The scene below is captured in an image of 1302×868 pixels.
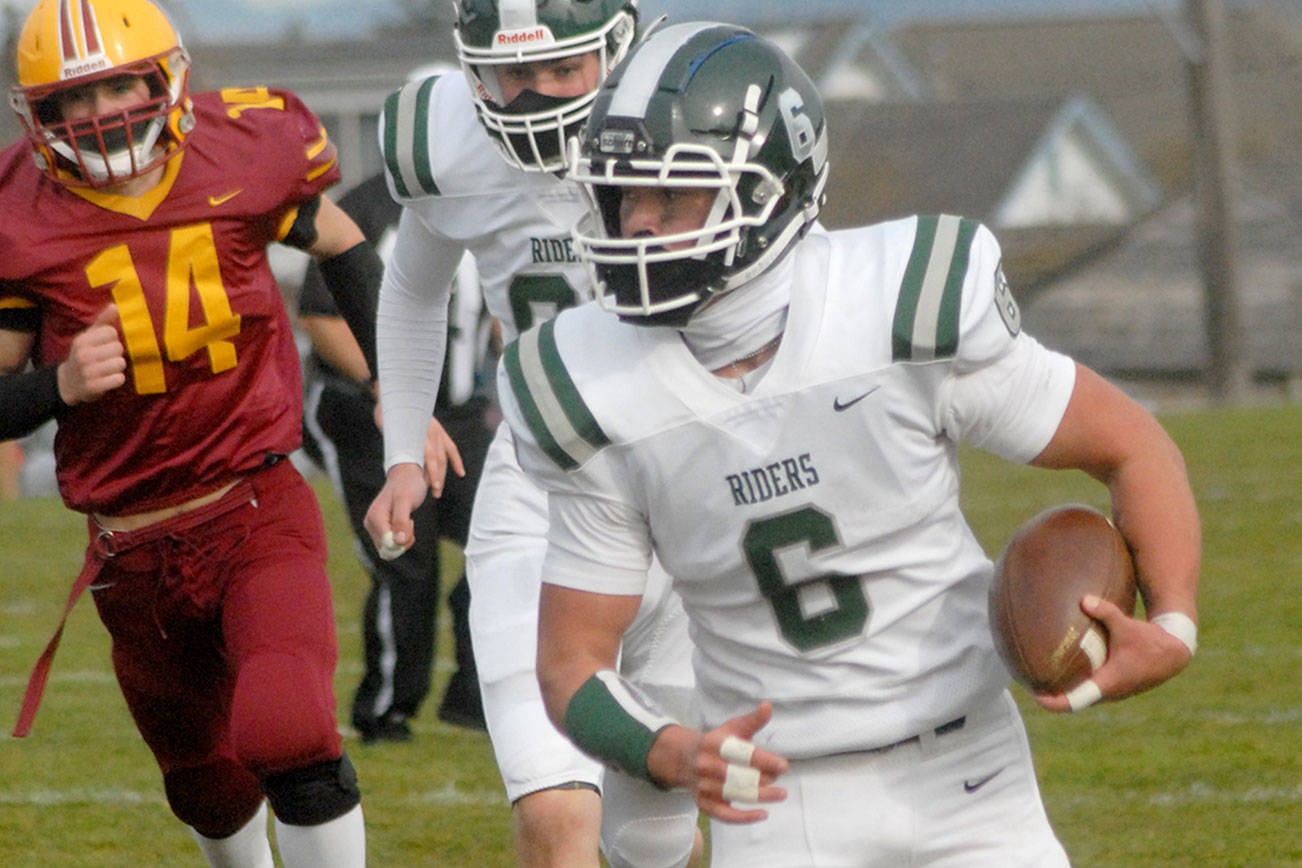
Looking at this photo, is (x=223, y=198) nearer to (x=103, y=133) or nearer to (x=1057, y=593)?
(x=103, y=133)

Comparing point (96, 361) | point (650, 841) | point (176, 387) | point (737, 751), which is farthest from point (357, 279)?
point (737, 751)

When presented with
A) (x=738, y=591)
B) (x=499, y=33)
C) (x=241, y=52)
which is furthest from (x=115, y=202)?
(x=241, y=52)

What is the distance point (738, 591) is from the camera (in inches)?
106

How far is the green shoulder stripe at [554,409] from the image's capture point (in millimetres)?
2600

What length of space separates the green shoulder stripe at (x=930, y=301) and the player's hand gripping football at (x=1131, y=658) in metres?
0.38

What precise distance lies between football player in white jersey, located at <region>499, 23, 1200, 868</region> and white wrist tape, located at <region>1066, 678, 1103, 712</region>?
5 centimetres

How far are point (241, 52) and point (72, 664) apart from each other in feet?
109

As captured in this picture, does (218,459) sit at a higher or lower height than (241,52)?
higher

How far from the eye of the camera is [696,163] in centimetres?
255

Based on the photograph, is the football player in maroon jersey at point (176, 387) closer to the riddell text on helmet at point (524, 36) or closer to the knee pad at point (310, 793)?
the knee pad at point (310, 793)

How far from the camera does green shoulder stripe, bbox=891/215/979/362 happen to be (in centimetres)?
255

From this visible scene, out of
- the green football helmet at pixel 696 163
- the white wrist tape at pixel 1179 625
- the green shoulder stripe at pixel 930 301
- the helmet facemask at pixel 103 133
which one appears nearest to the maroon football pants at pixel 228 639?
the helmet facemask at pixel 103 133

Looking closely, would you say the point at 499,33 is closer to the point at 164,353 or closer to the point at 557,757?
the point at 164,353

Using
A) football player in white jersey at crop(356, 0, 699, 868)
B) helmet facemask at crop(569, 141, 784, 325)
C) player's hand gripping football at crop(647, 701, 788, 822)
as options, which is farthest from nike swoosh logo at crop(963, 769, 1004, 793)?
football player in white jersey at crop(356, 0, 699, 868)
